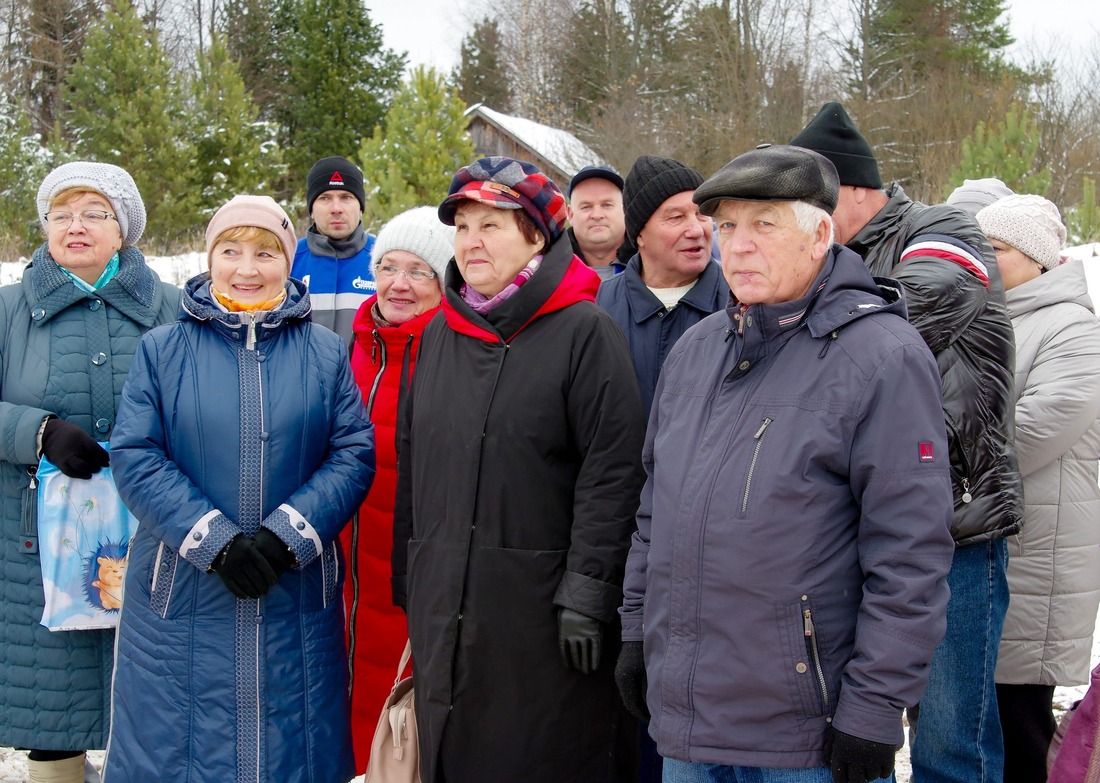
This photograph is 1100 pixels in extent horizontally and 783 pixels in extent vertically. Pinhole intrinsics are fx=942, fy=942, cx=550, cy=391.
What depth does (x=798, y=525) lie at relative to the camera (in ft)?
6.02

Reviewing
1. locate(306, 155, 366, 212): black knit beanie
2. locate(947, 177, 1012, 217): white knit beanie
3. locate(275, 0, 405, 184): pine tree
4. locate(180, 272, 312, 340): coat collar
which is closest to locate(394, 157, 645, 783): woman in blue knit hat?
locate(180, 272, 312, 340): coat collar

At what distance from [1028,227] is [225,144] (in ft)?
54.8

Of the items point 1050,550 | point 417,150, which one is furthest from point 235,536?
point 417,150

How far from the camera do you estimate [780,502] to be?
184 cm

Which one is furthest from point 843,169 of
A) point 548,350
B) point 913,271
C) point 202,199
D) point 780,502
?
point 202,199

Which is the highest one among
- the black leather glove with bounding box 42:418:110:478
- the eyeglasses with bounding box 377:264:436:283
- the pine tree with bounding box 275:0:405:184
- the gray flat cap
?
the pine tree with bounding box 275:0:405:184

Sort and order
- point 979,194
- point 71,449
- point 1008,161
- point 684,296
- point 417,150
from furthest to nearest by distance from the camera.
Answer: point 417,150 → point 1008,161 → point 979,194 → point 684,296 → point 71,449

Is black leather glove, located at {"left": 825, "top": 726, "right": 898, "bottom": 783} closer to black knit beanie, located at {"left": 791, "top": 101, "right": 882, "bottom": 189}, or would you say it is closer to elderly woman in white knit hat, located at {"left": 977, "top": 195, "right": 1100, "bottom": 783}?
elderly woman in white knit hat, located at {"left": 977, "top": 195, "right": 1100, "bottom": 783}

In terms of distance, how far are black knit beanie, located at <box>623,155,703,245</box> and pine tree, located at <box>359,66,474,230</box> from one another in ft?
36.9

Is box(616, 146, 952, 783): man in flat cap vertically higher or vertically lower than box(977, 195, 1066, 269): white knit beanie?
lower

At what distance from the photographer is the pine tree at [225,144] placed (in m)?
17.2

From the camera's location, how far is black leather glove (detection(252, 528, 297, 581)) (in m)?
2.60

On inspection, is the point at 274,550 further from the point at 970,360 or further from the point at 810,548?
the point at 970,360

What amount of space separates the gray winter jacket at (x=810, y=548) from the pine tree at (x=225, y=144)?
16.6 m
